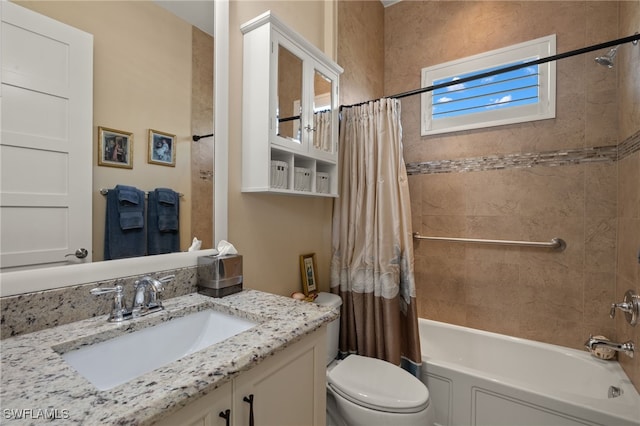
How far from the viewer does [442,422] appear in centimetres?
171

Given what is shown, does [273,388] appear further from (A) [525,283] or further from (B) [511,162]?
(B) [511,162]

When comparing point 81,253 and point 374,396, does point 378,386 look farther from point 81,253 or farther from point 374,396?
point 81,253

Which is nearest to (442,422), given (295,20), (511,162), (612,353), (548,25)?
(612,353)

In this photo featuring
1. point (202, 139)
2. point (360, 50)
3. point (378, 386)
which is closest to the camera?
point (202, 139)

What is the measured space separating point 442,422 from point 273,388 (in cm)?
144

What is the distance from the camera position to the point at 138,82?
40.0 inches

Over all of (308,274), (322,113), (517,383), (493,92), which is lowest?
(517,383)

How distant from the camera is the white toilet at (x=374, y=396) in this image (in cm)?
125

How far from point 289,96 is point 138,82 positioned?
26.8 inches

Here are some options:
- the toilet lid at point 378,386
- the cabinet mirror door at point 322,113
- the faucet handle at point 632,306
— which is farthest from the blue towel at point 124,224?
the faucet handle at point 632,306

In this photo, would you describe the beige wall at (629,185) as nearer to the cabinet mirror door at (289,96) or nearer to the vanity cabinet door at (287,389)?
the vanity cabinet door at (287,389)

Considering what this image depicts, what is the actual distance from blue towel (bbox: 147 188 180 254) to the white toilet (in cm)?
100

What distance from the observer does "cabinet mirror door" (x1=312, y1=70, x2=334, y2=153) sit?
5.43 ft

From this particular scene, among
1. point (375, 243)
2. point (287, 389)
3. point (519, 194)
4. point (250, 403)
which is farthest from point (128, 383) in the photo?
point (519, 194)
